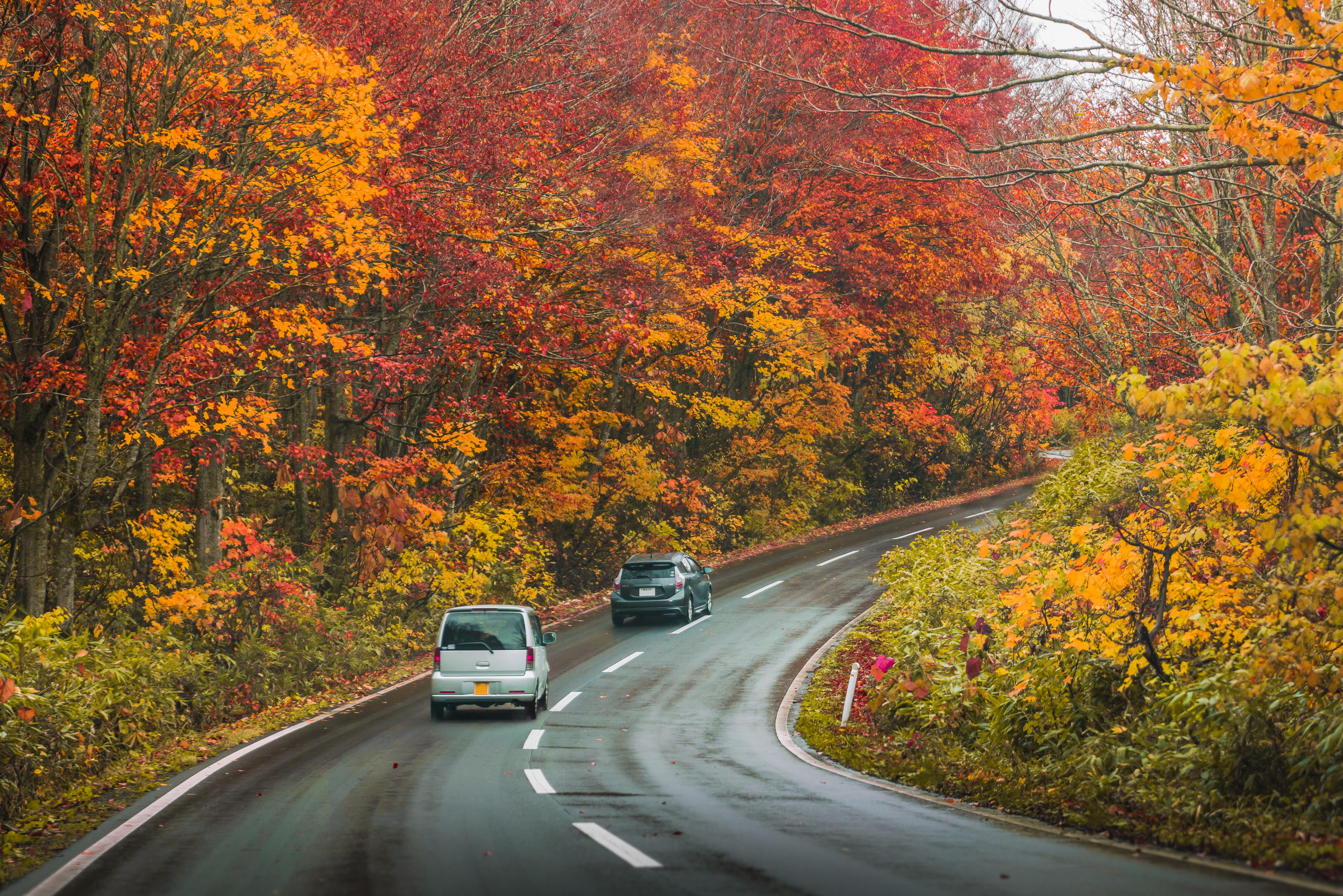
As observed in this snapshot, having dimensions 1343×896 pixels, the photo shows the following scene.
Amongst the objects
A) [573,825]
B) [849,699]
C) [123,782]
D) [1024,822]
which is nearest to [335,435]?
[123,782]

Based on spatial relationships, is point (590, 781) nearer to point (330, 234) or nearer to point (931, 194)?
point (330, 234)

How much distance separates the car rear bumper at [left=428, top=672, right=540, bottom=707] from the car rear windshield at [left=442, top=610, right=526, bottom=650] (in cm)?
39

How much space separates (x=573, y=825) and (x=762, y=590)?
20.0m

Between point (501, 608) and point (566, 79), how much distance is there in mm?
12446

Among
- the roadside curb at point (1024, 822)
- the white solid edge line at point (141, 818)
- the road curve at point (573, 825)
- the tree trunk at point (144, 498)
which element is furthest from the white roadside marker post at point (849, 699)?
the tree trunk at point (144, 498)

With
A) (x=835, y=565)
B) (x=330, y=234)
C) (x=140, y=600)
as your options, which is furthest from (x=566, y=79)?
(x=835, y=565)

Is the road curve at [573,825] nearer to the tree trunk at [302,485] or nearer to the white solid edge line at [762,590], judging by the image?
the tree trunk at [302,485]

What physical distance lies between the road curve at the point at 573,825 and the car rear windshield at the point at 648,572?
7.36m

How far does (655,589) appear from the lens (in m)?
24.5

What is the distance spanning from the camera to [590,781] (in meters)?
11.1

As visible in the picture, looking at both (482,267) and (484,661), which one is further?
(482,267)

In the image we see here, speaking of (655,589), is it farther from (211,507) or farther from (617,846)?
(617,846)

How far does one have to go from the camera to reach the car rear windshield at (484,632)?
15.7 meters

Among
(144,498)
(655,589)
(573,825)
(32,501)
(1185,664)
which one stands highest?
(144,498)
